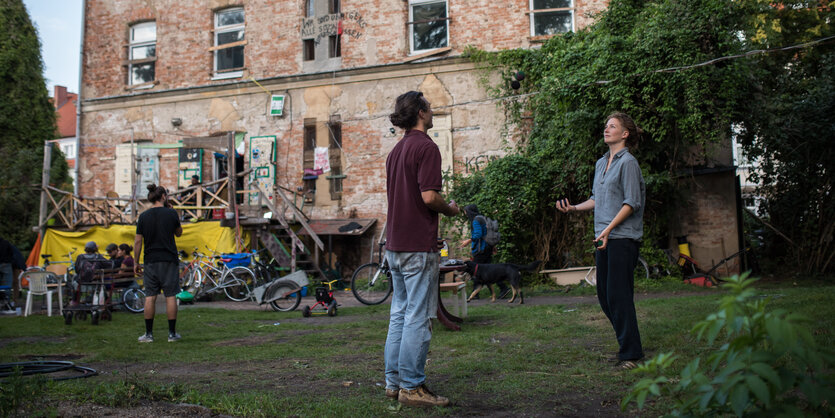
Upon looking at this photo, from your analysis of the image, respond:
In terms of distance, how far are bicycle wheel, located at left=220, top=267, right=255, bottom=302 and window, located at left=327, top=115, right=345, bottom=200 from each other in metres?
4.21

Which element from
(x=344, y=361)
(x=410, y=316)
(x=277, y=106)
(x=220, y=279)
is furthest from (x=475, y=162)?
(x=410, y=316)

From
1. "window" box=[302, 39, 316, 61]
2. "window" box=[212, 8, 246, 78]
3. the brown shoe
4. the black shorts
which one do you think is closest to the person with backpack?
the black shorts

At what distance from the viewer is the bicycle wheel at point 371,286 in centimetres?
1156

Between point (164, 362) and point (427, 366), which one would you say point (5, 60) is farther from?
point (427, 366)

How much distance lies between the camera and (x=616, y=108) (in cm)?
1233

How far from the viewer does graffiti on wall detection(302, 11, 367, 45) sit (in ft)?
58.0

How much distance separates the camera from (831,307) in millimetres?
6387

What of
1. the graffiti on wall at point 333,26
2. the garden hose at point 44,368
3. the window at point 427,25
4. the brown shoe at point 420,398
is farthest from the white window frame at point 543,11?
the brown shoe at point 420,398

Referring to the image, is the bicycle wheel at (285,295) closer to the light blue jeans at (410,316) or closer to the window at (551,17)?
the light blue jeans at (410,316)

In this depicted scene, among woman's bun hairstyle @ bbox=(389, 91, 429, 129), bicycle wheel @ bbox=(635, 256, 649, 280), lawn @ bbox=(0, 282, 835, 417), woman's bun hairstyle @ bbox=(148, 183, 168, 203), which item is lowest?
lawn @ bbox=(0, 282, 835, 417)

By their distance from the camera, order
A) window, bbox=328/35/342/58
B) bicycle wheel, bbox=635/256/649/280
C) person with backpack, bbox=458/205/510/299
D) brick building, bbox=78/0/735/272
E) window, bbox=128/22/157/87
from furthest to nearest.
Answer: window, bbox=128/22/157/87
window, bbox=328/35/342/58
brick building, bbox=78/0/735/272
bicycle wheel, bbox=635/256/649/280
person with backpack, bbox=458/205/510/299

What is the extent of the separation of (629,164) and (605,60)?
8689 mm

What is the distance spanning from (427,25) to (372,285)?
334 inches

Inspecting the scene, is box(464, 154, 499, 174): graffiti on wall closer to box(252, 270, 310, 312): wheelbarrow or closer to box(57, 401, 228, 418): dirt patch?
box(252, 270, 310, 312): wheelbarrow
